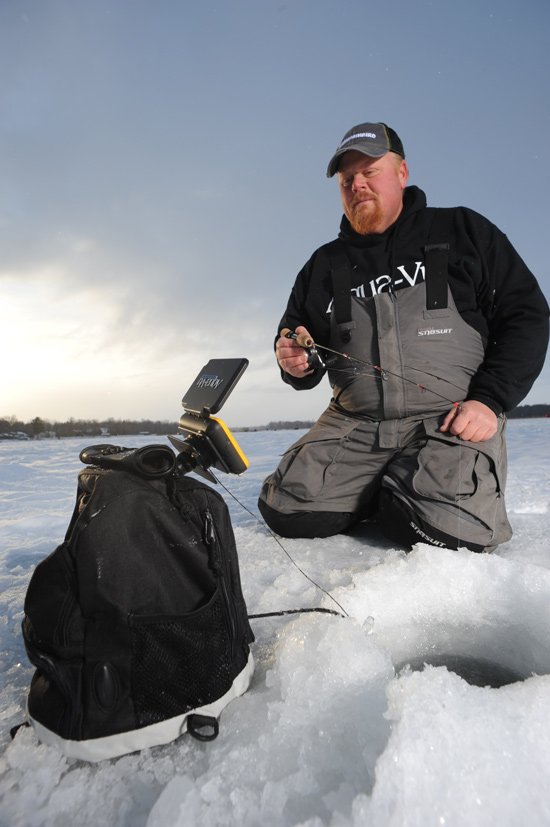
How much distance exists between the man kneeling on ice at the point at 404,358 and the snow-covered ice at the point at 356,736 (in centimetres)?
69

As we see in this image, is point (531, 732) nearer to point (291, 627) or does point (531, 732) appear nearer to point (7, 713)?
point (291, 627)

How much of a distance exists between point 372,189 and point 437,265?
22.5 inches

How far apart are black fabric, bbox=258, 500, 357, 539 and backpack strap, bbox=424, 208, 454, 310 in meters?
1.17

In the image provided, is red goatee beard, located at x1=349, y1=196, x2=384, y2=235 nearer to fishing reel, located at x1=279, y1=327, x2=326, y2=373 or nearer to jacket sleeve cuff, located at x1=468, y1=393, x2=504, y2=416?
fishing reel, located at x1=279, y1=327, x2=326, y2=373

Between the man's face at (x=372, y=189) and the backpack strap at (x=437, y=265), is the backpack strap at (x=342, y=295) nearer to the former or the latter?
the man's face at (x=372, y=189)

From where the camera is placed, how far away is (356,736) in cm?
86

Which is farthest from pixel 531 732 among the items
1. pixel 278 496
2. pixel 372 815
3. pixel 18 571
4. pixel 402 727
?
pixel 18 571

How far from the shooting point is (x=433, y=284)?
7.47 ft

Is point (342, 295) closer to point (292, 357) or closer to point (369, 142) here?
point (292, 357)

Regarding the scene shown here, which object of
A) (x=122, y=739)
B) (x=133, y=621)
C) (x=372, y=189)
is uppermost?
(x=372, y=189)

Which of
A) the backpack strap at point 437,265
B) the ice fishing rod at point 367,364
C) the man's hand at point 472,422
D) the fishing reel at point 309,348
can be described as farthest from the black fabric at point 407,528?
the backpack strap at point 437,265

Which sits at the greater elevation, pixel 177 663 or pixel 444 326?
pixel 444 326

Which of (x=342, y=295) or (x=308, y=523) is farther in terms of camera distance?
(x=342, y=295)

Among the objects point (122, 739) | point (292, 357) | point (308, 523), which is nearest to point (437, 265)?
point (292, 357)
